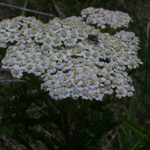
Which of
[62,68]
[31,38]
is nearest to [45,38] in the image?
[31,38]

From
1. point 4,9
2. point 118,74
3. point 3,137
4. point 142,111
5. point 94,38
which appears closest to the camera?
point 118,74

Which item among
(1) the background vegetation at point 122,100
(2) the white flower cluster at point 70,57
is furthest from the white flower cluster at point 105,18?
(1) the background vegetation at point 122,100

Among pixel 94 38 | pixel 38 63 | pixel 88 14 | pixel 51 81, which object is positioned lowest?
pixel 51 81

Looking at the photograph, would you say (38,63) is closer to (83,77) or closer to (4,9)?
(83,77)

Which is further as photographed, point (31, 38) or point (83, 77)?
point (31, 38)

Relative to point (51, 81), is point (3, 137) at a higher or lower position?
lower

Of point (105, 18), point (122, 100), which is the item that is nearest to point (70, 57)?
point (105, 18)

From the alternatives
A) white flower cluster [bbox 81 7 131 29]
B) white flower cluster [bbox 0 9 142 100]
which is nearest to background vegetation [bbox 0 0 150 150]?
white flower cluster [bbox 0 9 142 100]

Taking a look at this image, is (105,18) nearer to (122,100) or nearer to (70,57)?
(70,57)
